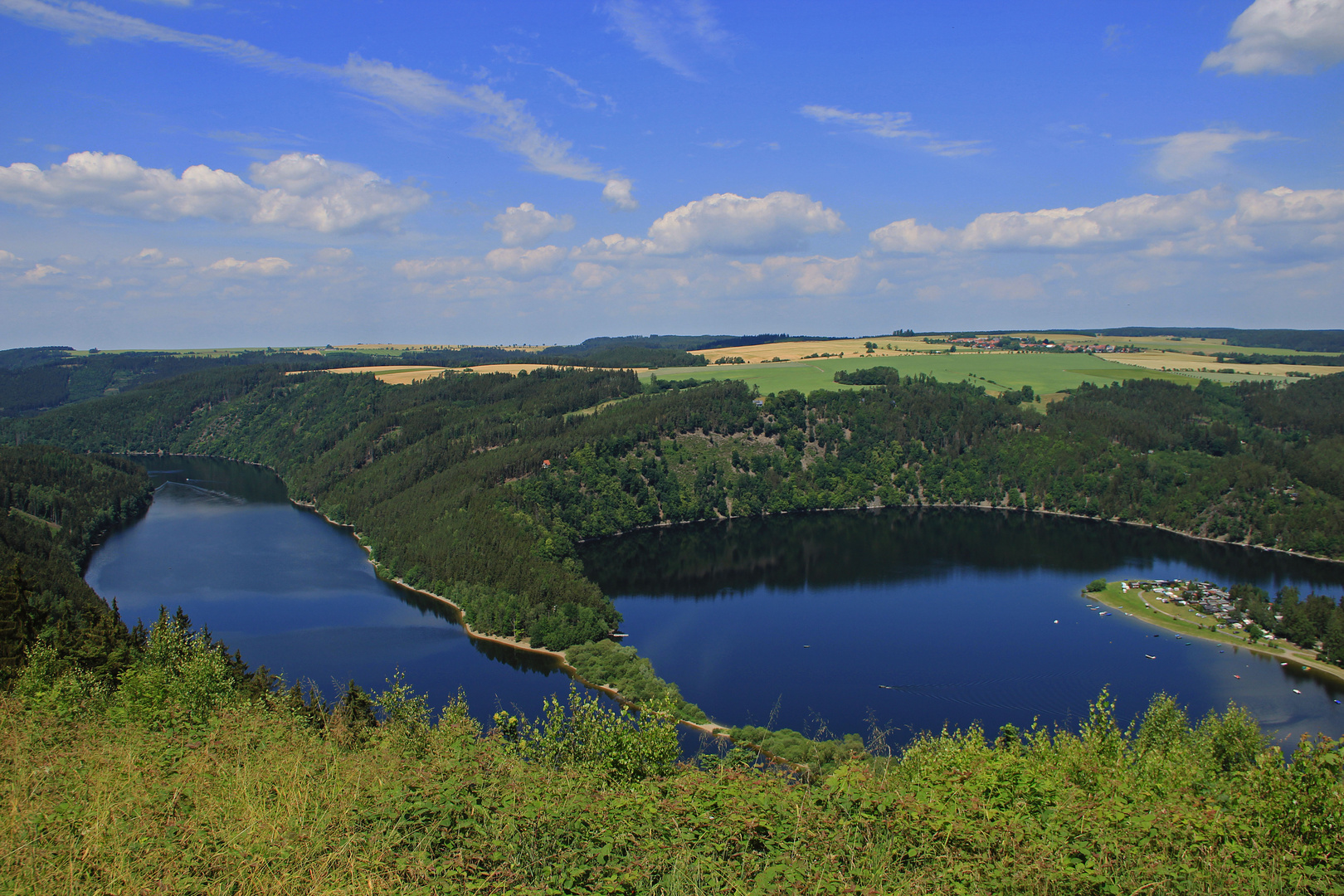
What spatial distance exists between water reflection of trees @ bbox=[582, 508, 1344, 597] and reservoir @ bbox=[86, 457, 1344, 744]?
552 millimetres

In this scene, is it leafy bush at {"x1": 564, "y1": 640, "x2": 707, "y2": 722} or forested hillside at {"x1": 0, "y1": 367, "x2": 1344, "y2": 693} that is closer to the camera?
leafy bush at {"x1": 564, "y1": 640, "x2": 707, "y2": 722}

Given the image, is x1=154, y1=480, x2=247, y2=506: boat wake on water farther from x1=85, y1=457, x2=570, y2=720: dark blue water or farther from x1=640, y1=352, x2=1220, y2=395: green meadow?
x1=640, y1=352, x2=1220, y2=395: green meadow

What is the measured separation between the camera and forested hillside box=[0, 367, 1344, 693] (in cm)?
11469

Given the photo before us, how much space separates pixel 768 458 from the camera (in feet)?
505

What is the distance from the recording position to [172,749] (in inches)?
574

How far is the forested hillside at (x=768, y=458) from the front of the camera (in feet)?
376

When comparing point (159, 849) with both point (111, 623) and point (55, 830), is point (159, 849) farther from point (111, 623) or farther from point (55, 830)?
point (111, 623)

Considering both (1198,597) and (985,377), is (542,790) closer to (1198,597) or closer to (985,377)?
(1198,597)

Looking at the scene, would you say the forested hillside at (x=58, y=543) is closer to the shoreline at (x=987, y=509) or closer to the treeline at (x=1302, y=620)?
the shoreline at (x=987, y=509)

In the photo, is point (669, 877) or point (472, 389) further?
point (472, 389)

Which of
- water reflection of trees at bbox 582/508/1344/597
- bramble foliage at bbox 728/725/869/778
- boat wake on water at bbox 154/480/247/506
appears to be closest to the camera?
bramble foliage at bbox 728/725/869/778

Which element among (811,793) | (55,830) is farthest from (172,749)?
(811,793)

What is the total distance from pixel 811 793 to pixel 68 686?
1021 inches

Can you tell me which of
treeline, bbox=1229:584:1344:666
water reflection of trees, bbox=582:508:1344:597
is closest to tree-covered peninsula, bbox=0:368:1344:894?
water reflection of trees, bbox=582:508:1344:597
